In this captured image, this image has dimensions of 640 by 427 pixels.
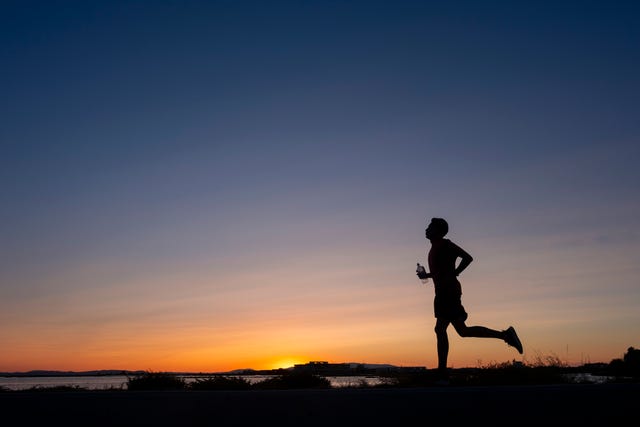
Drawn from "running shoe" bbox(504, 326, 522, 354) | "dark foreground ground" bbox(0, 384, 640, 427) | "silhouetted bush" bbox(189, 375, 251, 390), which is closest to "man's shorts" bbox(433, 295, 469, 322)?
"running shoe" bbox(504, 326, 522, 354)

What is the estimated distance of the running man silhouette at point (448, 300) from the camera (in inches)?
327

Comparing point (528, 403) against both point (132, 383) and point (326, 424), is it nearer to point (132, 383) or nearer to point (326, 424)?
point (326, 424)

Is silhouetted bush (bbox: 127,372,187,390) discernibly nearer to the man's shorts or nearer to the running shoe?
the man's shorts

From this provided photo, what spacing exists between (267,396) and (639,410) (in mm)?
2547

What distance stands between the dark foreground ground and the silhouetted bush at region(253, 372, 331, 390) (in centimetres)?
526

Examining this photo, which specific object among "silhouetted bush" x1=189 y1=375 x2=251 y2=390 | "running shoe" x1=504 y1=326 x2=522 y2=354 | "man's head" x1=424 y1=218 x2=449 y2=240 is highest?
"man's head" x1=424 y1=218 x2=449 y2=240

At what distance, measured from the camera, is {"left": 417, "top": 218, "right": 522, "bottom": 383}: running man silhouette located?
830 centimetres

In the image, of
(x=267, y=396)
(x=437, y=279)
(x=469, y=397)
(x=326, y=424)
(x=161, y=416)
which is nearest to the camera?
(x=326, y=424)

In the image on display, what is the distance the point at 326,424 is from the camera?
3.32 m

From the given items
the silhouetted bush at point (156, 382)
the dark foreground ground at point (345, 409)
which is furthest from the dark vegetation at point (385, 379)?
the dark foreground ground at point (345, 409)

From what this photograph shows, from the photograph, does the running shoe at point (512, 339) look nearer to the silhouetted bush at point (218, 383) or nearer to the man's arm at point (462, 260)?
the man's arm at point (462, 260)

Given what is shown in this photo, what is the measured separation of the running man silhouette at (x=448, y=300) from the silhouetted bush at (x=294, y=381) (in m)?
2.42

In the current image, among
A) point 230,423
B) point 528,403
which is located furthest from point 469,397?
point 230,423

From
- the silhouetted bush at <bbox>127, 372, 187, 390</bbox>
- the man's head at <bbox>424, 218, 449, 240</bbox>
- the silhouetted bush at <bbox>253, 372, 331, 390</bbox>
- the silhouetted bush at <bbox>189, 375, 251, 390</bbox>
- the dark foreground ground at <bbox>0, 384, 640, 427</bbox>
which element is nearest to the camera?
the dark foreground ground at <bbox>0, 384, 640, 427</bbox>
